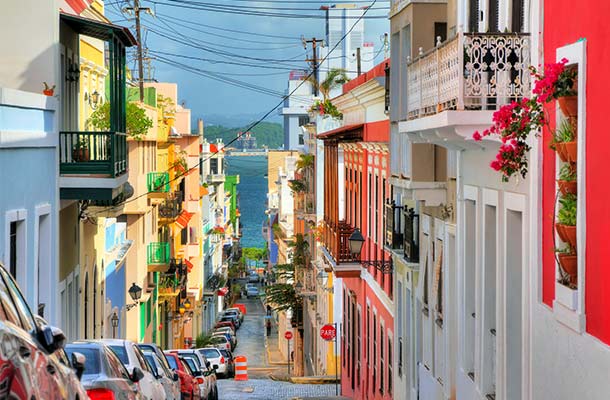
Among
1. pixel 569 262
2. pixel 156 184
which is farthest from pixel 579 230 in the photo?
pixel 156 184

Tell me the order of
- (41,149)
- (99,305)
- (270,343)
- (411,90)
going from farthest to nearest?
(270,343), (99,305), (41,149), (411,90)

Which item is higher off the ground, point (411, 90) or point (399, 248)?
point (411, 90)

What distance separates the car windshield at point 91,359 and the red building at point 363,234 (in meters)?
11.5

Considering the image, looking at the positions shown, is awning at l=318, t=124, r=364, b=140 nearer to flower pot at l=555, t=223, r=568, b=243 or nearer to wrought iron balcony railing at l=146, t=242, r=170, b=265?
wrought iron balcony railing at l=146, t=242, r=170, b=265

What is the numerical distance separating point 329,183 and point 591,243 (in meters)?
28.5

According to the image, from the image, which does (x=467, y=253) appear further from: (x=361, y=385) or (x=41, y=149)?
(x=361, y=385)

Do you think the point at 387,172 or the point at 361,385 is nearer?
the point at 387,172

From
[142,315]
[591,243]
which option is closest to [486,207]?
[591,243]

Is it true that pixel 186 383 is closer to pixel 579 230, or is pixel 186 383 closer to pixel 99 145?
pixel 99 145

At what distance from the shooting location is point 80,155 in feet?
65.2

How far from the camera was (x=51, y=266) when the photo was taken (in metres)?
18.7

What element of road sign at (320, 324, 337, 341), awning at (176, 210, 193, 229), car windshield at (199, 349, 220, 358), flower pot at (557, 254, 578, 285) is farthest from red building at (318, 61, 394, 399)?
awning at (176, 210, 193, 229)

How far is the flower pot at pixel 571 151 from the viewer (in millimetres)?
10281

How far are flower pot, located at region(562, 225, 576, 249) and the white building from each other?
1728mm
